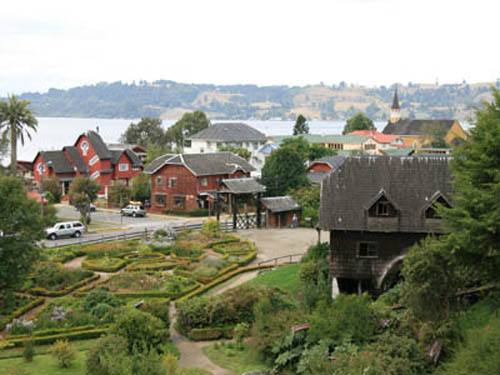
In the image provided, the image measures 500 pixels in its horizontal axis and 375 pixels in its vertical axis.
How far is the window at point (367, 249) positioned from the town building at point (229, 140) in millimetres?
71290

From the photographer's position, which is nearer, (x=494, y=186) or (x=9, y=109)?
(x=494, y=186)

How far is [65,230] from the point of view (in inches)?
2126

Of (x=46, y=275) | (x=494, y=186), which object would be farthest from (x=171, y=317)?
(x=494, y=186)

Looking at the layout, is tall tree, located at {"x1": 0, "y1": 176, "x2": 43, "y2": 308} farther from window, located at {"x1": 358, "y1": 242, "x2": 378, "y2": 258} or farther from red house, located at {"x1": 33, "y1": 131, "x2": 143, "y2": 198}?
red house, located at {"x1": 33, "y1": 131, "x2": 143, "y2": 198}

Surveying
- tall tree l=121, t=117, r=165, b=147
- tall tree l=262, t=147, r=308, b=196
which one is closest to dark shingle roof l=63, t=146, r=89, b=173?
tall tree l=262, t=147, r=308, b=196

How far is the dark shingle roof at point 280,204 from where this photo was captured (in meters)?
59.8

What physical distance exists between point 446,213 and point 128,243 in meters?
30.3

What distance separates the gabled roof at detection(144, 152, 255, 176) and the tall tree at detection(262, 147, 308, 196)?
5.08 metres

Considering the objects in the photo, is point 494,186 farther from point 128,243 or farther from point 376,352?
point 128,243

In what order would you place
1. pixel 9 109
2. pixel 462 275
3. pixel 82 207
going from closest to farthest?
pixel 462 275
pixel 82 207
pixel 9 109

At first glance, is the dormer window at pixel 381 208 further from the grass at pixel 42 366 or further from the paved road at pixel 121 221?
the paved road at pixel 121 221

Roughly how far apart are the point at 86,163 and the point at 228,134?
29327 millimetres

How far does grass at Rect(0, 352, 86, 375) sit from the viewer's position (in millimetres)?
24281

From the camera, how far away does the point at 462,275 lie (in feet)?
84.7
